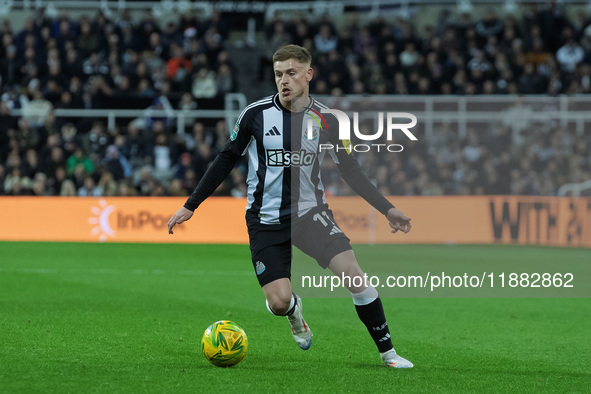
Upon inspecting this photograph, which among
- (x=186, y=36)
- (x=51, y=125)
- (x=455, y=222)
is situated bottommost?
(x=455, y=222)

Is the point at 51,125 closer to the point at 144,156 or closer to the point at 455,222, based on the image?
the point at 144,156

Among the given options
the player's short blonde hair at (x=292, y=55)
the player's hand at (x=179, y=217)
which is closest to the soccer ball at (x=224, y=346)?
the player's hand at (x=179, y=217)

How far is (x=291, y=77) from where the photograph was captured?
21.2 ft

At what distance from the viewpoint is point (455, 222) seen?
18.4 meters

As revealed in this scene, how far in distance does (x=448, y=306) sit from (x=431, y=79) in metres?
12.0

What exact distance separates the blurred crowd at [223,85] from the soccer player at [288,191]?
11.6 m

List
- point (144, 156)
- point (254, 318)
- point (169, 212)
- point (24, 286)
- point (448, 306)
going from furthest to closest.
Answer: point (144, 156)
point (169, 212)
point (24, 286)
point (448, 306)
point (254, 318)

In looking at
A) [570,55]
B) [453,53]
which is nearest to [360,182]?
[453,53]

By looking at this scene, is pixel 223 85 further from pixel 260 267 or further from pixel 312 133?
pixel 260 267

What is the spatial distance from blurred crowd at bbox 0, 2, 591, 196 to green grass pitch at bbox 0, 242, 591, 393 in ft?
19.5

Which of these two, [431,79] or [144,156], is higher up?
[431,79]

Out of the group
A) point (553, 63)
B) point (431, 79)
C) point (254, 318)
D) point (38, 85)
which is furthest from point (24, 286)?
point (553, 63)

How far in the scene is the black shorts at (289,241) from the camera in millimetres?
6539

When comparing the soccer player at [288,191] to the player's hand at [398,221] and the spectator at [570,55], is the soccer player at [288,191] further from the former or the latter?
the spectator at [570,55]
